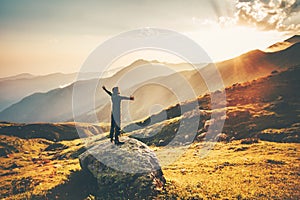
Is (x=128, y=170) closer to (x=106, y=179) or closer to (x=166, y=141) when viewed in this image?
(x=106, y=179)

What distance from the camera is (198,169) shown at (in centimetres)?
2752

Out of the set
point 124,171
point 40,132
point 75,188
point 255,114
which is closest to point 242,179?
point 124,171

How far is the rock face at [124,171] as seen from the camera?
19.1 metres

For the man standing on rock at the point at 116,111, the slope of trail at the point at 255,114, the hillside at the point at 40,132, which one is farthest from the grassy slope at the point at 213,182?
the hillside at the point at 40,132

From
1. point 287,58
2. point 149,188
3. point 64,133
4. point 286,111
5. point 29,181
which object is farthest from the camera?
point 287,58

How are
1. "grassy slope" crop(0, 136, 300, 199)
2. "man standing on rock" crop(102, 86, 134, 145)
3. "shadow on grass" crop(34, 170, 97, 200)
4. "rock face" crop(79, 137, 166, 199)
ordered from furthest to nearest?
"man standing on rock" crop(102, 86, 134, 145)
"shadow on grass" crop(34, 170, 97, 200)
"grassy slope" crop(0, 136, 300, 199)
"rock face" crop(79, 137, 166, 199)

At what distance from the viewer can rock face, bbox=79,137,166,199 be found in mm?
19109

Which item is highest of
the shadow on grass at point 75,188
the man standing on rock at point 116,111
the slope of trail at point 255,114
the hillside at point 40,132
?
the man standing on rock at point 116,111

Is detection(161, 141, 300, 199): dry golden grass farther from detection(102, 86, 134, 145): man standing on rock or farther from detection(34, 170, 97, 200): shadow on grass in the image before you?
detection(102, 86, 134, 145): man standing on rock

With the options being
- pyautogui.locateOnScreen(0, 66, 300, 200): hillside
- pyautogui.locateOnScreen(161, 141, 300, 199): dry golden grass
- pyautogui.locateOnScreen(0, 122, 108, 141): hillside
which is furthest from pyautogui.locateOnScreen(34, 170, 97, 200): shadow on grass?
pyautogui.locateOnScreen(0, 122, 108, 141): hillside

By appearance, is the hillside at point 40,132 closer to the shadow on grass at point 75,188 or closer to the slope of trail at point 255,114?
the slope of trail at point 255,114

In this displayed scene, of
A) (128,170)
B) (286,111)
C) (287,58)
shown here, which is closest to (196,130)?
(286,111)

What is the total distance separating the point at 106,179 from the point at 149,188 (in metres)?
3.67

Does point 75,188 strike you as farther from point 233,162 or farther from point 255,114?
point 255,114
